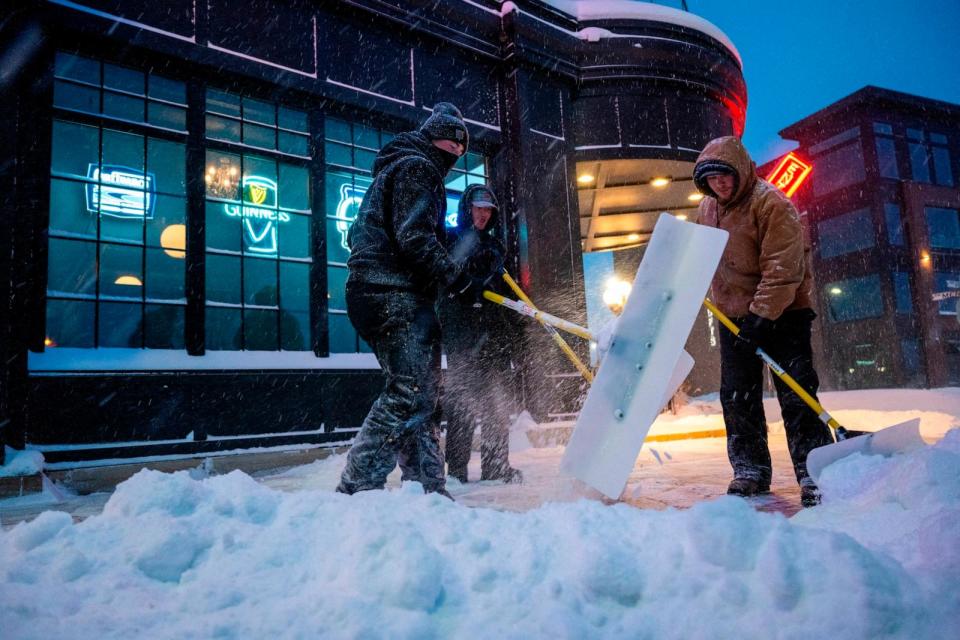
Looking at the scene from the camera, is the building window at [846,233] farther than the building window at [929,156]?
No

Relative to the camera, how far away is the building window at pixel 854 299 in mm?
23047

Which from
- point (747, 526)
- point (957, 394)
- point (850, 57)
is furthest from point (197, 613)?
point (850, 57)

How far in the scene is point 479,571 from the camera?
1424 mm

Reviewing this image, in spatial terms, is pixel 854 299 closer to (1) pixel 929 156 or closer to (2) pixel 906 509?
(1) pixel 929 156

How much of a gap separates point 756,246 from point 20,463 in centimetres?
473

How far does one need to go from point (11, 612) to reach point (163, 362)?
375cm

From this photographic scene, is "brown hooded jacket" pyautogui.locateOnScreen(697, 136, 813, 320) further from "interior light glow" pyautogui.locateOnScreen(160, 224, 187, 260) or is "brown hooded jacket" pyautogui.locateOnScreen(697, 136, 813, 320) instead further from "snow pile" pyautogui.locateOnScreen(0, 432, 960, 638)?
"interior light glow" pyautogui.locateOnScreen(160, 224, 187, 260)

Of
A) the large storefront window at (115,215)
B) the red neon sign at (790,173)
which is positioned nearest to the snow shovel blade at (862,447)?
the large storefront window at (115,215)

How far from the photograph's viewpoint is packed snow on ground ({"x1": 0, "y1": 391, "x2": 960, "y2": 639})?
1.22 m

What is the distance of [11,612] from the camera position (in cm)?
124

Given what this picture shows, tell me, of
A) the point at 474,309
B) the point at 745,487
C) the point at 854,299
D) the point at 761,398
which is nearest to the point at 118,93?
the point at 474,309

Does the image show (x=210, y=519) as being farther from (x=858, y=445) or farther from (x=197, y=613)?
(x=858, y=445)

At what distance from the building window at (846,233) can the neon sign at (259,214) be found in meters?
25.4

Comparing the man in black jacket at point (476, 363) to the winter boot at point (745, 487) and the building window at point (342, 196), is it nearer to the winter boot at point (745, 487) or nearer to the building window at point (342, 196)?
the winter boot at point (745, 487)
